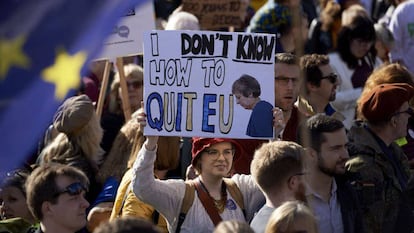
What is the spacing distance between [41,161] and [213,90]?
1959 millimetres

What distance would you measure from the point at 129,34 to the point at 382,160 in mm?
2507

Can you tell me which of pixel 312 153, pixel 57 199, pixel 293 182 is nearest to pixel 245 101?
pixel 293 182

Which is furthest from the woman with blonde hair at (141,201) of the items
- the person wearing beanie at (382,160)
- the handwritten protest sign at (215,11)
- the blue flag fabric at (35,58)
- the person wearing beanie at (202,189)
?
the handwritten protest sign at (215,11)

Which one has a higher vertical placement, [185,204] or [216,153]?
[216,153]

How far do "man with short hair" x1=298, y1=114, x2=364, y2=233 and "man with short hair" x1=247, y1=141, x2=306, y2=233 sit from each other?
10.0 inches

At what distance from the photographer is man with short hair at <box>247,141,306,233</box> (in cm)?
643

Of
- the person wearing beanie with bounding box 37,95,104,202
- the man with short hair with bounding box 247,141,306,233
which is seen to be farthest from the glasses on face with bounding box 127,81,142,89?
the man with short hair with bounding box 247,141,306,233

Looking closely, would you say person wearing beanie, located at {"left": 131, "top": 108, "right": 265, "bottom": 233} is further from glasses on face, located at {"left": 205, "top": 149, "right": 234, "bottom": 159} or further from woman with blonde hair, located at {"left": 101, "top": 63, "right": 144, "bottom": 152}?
woman with blonde hair, located at {"left": 101, "top": 63, "right": 144, "bottom": 152}

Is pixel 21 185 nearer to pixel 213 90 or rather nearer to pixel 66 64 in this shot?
pixel 213 90

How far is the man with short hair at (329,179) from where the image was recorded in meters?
6.89

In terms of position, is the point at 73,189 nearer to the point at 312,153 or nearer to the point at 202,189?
the point at 202,189

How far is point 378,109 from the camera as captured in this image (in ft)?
24.8

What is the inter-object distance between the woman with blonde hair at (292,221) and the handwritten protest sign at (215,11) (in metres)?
5.49

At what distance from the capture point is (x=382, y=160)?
287 inches
